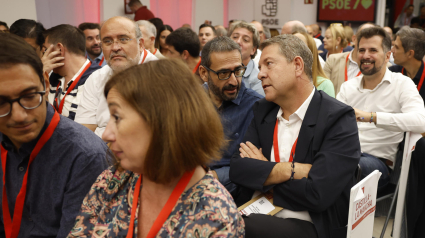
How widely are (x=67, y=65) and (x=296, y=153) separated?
89.6 inches

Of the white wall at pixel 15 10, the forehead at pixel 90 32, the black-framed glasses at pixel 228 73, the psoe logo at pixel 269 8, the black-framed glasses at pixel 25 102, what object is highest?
the psoe logo at pixel 269 8

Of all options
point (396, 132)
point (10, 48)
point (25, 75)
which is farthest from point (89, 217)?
point (396, 132)

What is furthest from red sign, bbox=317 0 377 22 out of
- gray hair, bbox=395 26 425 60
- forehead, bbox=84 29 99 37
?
forehead, bbox=84 29 99 37

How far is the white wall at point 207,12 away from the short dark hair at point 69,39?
6.89 m

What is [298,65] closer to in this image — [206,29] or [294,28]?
[294,28]

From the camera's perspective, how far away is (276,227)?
1650 millimetres

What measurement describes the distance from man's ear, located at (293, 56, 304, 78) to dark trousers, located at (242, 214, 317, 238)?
2.59 feet

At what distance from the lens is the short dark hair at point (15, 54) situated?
1.21m

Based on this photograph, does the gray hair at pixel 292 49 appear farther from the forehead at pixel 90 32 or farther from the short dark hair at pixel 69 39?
the forehead at pixel 90 32

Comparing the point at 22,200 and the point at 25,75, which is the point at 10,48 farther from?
the point at 22,200

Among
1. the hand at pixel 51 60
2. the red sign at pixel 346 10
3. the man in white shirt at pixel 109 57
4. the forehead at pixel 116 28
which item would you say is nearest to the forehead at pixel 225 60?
the man in white shirt at pixel 109 57

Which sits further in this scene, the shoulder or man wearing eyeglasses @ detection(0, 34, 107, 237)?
man wearing eyeglasses @ detection(0, 34, 107, 237)

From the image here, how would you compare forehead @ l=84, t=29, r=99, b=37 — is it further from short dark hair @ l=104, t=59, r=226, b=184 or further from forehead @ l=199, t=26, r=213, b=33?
short dark hair @ l=104, t=59, r=226, b=184

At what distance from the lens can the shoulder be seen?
0.99m
